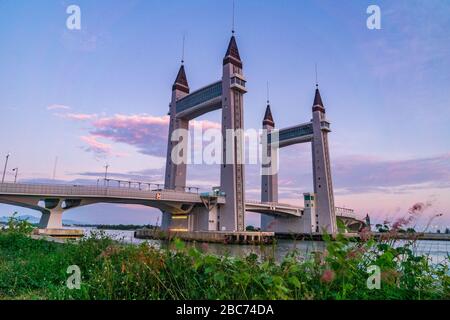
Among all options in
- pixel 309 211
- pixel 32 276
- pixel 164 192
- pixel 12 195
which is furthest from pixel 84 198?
pixel 309 211

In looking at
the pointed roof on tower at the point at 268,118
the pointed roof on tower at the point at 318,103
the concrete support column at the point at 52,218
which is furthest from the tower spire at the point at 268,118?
the concrete support column at the point at 52,218

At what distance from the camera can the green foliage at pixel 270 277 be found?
3.23 meters

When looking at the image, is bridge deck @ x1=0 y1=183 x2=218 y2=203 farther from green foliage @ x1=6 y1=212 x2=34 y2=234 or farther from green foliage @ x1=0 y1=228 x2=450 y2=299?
green foliage @ x1=0 y1=228 x2=450 y2=299

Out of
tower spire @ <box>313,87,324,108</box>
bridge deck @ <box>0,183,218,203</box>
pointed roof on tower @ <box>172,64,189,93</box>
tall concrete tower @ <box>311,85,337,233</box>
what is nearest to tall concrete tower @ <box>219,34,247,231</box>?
bridge deck @ <box>0,183,218,203</box>

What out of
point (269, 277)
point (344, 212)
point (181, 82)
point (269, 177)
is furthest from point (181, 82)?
point (269, 277)

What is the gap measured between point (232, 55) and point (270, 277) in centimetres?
5530

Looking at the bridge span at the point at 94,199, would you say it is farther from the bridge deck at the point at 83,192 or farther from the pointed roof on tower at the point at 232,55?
the pointed roof on tower at the point at 232,55

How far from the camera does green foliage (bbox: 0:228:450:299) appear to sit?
3234mm

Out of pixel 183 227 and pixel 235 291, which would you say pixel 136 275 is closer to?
pixel 235 291

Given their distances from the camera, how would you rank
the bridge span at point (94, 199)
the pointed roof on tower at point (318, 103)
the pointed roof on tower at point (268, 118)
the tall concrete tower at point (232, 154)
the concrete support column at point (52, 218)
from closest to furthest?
1. the bridge span at point (94, 199)
2. the concrete support column at point (52, 218)
3. the tall concrete tower at point (232, 154)
4. the pointed roof on tower at point (318, 103)
5. the pointed roof on tower at point (268, 118)

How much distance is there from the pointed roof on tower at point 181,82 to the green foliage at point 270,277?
64222 millimetres

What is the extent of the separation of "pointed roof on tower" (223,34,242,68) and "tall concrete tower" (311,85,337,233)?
26199 mm

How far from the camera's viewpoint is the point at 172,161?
59.6 meters
